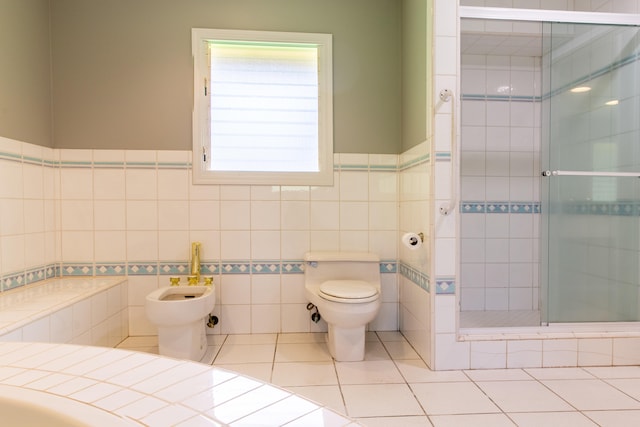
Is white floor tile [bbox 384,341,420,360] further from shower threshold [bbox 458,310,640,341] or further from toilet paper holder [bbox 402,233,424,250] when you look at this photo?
toilet paper holder [bbox 402,233,424,250]

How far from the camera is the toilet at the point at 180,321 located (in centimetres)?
193

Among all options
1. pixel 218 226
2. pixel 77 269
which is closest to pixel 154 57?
pixel 218 226

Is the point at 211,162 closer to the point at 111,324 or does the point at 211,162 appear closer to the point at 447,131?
the point at 111,324

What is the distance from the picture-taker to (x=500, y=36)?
8.71ft

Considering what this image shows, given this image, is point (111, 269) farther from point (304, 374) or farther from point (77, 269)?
point (304, 374)

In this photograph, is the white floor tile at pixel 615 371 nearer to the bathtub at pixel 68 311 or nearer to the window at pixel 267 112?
the window at pixel 267 112

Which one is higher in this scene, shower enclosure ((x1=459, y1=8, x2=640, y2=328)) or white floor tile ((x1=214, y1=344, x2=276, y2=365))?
shower enclosure ((x1=459, y1=8, x2=640, y2=328))

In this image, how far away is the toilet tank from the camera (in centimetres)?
238

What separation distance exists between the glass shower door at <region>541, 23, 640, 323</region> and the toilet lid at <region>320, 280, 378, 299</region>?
1.09 meters

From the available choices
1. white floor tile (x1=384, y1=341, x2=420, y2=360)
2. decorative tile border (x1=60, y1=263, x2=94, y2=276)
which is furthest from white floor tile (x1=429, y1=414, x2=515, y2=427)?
decorative tile border (x1=60, y1=263, x2=94, y2=276)

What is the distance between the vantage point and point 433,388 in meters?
1.77

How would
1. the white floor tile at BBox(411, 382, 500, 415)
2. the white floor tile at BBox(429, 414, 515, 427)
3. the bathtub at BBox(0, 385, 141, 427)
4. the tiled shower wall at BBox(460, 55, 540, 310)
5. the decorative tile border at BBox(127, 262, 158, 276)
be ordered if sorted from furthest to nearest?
1. the tiled shower wall at BBox(460, 55, 540, 310)
2. the decorative tile border at BBox(127, 262, 158, 276)
3. the white floor tile at BBox(411, 382, 500, 415)
4. the white floor tile at BBox(429, 414, 515, 427)
5. the bathtub at BBox(0, 385, 141, 427)

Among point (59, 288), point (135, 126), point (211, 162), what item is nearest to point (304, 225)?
point (211, 162)

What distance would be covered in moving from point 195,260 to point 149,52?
58.8 inches
